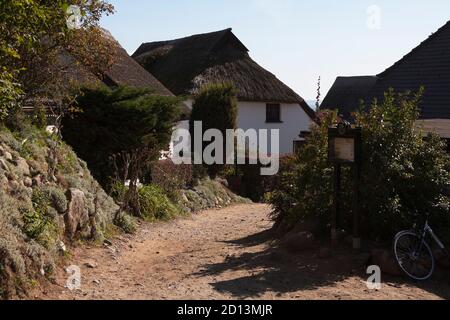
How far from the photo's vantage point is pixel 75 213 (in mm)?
8070

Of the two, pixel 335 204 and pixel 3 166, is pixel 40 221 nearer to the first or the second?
pixel 3 166

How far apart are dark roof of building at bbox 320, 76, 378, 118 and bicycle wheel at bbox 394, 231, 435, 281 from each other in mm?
26768

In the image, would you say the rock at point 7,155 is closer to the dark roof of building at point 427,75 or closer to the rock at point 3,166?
the rock at point 3,166

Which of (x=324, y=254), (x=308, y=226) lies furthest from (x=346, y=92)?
(x=324, y=254)

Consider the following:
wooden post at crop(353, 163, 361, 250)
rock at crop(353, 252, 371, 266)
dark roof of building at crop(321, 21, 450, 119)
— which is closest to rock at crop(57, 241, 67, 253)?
rock at crop(353, 252, 371, 266)

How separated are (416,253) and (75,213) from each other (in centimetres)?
482

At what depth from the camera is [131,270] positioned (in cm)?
742

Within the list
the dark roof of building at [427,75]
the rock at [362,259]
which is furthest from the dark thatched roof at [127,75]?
the rock at [362,259]

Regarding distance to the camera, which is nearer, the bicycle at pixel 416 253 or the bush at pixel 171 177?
the bicycle at pixel 416 253

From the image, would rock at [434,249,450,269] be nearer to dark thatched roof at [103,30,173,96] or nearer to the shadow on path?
the shadow on path

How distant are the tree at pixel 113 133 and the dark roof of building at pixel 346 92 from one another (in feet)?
76.7

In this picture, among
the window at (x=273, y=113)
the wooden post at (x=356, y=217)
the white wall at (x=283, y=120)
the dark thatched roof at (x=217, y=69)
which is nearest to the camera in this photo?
the wooden post at (x=356, y=217)

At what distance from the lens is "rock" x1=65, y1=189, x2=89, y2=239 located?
25.8ft

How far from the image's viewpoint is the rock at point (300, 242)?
8008 millimetres
